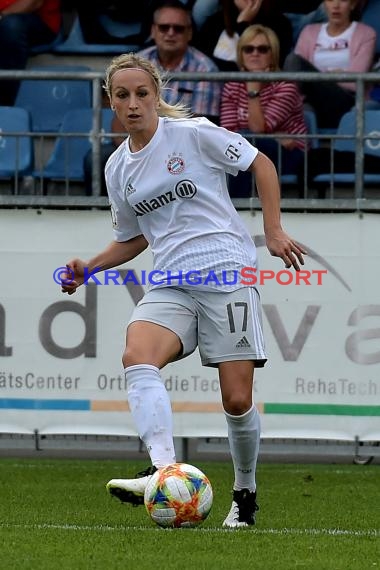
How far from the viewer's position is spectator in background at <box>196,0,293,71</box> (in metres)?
13.4

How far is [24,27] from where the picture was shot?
544 inches

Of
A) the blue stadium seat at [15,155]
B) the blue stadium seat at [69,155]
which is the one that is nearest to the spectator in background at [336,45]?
the blue stadium seat at [69,155]

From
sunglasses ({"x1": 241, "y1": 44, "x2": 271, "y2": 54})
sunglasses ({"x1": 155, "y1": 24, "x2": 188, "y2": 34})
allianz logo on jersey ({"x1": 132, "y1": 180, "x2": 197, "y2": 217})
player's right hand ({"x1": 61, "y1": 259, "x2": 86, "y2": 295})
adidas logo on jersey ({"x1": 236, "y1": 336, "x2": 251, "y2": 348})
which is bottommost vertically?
sunglasses ({"x1": 241, "y1": 44, "x2": 271, "y2": 54})

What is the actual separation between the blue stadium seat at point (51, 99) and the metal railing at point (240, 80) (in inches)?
29.2

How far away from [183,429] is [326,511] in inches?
120

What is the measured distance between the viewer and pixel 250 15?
13406mm

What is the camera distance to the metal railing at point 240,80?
11.1 metres

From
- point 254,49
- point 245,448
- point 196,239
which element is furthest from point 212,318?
point 254,49

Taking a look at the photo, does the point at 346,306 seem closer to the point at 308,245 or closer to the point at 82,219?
the point at 308,245

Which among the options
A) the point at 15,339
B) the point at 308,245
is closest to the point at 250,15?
the point at 308,245

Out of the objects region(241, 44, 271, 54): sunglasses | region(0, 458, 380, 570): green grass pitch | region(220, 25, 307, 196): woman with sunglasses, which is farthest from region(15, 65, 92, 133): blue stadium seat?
region(0, 458, 380, 570): green grass pitch

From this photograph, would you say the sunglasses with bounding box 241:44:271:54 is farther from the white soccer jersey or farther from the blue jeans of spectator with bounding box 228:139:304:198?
the white soccer jersey

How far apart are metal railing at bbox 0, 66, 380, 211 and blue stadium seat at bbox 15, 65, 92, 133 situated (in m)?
0.74

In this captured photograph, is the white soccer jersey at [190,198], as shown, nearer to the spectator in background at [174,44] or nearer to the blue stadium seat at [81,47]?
the spectator in background at [174,44]
